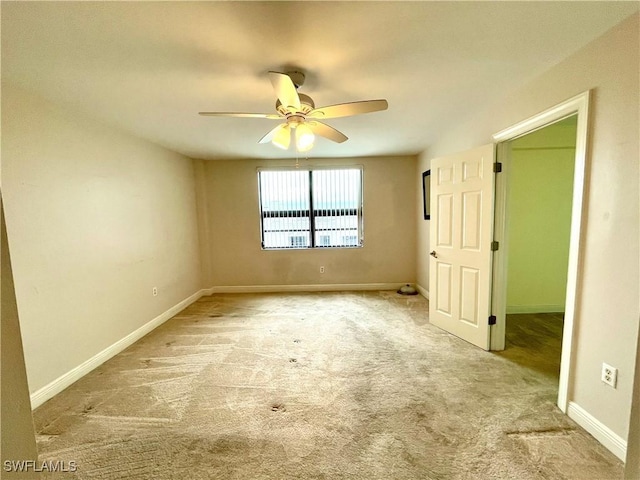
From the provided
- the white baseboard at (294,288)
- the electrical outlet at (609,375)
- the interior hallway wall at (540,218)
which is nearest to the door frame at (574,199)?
the electrical outlet at (609,375)

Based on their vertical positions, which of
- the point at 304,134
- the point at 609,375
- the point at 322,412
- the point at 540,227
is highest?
the point at 304,134

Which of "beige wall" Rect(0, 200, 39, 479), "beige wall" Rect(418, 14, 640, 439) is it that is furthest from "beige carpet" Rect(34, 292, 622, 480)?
"beige wall" Rect(0, 200, 39, 479)

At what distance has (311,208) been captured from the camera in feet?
15.0

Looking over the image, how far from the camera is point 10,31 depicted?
128 centimetres

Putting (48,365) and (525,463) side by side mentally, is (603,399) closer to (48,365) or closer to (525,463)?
(525,463)

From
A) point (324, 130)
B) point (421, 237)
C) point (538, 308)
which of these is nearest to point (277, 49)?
point (324, 130)

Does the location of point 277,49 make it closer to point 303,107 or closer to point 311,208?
point 303,107

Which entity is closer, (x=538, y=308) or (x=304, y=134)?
(x=304, y=134)

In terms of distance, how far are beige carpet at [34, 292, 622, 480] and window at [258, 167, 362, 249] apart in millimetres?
2090

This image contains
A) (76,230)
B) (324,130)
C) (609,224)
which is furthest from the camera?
(76,230)

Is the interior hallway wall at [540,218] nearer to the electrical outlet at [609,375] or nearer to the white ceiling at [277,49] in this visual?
the white ceiling at [277,49]

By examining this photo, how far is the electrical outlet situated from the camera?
1.41 m

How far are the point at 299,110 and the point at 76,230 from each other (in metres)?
2.25

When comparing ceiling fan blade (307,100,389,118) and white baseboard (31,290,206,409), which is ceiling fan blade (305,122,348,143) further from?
white baseboard (31,290,206,409)
